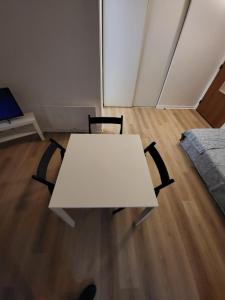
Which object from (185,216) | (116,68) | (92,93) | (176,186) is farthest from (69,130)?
(185,216)

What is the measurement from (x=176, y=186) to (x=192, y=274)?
0.88 metres

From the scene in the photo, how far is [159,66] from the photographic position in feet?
9.00

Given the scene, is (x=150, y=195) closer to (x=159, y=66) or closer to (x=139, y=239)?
(x=139, y=239)

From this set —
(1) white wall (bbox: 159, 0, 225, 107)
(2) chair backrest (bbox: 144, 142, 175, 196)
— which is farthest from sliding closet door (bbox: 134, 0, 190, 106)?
(2) chair backrest (bbox: 144, 142, 175, 196)

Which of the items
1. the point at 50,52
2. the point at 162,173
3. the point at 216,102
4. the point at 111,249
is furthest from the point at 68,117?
the point at 216,102

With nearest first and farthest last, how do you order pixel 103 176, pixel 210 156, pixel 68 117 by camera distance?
pixel 103 176, pixel 210 156, pixel 68 117

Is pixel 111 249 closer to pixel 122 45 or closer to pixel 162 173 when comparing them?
pixel 162 173

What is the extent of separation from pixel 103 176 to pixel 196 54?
297 cm

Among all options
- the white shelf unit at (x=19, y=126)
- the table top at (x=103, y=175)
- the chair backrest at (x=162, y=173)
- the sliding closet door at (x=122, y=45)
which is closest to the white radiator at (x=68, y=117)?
the white shelf unit at (x=19, y=126)

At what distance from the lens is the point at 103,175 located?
1080 mm

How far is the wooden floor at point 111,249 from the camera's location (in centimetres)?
116

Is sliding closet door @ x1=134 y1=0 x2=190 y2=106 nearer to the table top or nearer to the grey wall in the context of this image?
the grey wall

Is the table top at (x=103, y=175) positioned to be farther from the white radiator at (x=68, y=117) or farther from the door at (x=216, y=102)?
the door at (x=216, y=102)

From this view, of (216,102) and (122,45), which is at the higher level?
(122,45)
